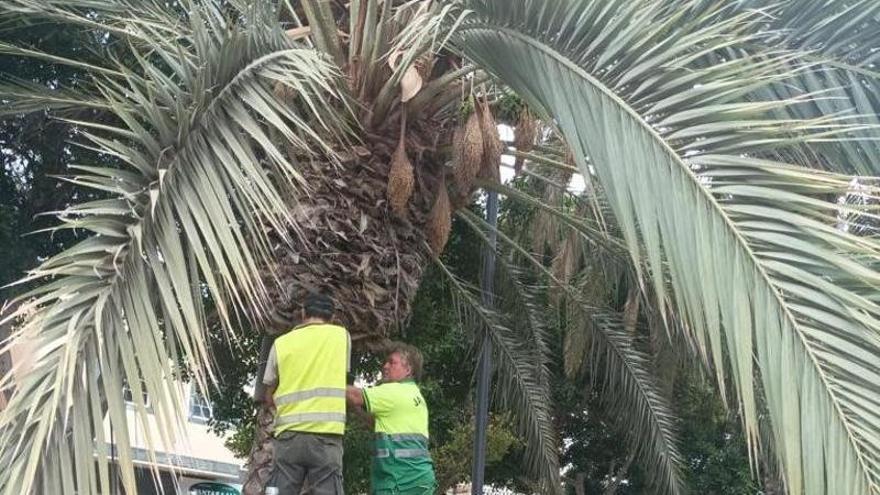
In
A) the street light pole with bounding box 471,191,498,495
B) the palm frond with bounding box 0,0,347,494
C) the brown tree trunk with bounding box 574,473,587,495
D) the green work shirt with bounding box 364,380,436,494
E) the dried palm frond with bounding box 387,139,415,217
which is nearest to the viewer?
the palm frond with bounding box 0,0,347,494

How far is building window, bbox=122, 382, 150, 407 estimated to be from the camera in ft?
12.6

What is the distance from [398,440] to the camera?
A: 268 inches

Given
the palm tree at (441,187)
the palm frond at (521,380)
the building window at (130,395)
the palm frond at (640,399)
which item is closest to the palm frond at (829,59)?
the palm tree at (441,187)

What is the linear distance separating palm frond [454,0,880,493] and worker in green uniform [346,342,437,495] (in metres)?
2.22

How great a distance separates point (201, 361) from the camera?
404 cm

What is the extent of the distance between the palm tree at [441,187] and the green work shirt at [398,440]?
1.35 feet

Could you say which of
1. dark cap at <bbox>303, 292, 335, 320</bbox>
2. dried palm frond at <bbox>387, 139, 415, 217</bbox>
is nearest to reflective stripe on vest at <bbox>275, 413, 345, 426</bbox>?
dark cap at <bbox>303, 292, 335, 320</bbox>

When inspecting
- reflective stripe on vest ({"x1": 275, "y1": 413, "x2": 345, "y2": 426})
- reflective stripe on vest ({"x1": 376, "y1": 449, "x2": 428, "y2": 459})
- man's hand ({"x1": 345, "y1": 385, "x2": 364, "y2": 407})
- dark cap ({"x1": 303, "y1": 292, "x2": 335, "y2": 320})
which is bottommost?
reflective stripe on vest ({"x1": 376, "y1": 449, "x2": 428, "y2": 459})

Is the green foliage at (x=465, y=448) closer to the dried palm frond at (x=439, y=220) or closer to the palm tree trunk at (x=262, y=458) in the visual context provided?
the dried palm frond at (x=439, y=220)

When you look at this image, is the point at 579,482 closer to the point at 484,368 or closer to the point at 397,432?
the point at 484,368

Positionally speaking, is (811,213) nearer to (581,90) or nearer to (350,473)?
(581,90)

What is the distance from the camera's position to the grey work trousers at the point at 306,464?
19.1 ft

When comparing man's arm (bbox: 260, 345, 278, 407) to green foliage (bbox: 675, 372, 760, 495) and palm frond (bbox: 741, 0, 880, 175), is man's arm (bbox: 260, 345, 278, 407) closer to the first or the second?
palm frond (bbox: 741, 0, 880, 175)

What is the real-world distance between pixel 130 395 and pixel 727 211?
7.69 ft
